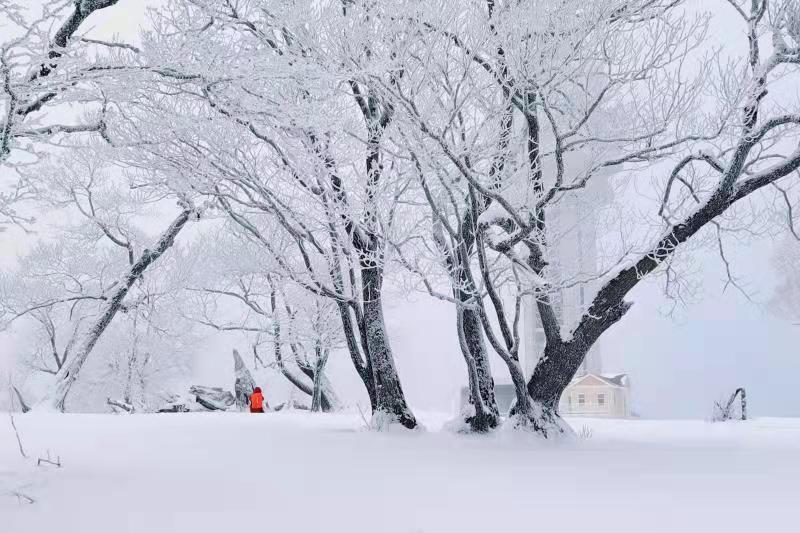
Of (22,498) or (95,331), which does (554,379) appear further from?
(95,331)

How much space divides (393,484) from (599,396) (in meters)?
23.7

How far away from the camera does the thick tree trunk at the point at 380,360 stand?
30.7ft

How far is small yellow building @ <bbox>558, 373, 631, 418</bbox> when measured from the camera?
2677 cm

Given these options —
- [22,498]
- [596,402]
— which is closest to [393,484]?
[22,498]

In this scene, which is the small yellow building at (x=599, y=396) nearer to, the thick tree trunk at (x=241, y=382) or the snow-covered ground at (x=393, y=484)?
the thick tree trunk at (x=241, y=382)

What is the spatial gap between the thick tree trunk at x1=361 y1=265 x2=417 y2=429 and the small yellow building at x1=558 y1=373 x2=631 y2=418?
739 inches

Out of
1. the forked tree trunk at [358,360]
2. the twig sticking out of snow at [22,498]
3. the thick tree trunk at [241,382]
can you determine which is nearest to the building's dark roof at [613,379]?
the thick tree trunk at [241,382]

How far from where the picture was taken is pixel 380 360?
369 inches

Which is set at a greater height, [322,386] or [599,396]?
[599,396]

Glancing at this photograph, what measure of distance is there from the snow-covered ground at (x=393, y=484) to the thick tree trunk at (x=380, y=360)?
1.44 ft

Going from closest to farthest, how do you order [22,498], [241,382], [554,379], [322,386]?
[22,498] < [554,379] < [322,386] < [241,382]

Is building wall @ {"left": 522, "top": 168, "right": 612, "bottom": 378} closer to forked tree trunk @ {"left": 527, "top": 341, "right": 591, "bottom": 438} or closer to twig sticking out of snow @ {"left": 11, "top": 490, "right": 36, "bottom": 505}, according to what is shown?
forked tree trunk @ {"left": 527, "top": 341, "right": 591, "bottom": 438}

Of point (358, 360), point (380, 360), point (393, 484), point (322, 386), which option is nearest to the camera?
point (393, 484)

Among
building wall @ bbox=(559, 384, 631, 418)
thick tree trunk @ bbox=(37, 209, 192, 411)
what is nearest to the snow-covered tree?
thick tree trunk @ bbox=(37, 209, 192, 411)
